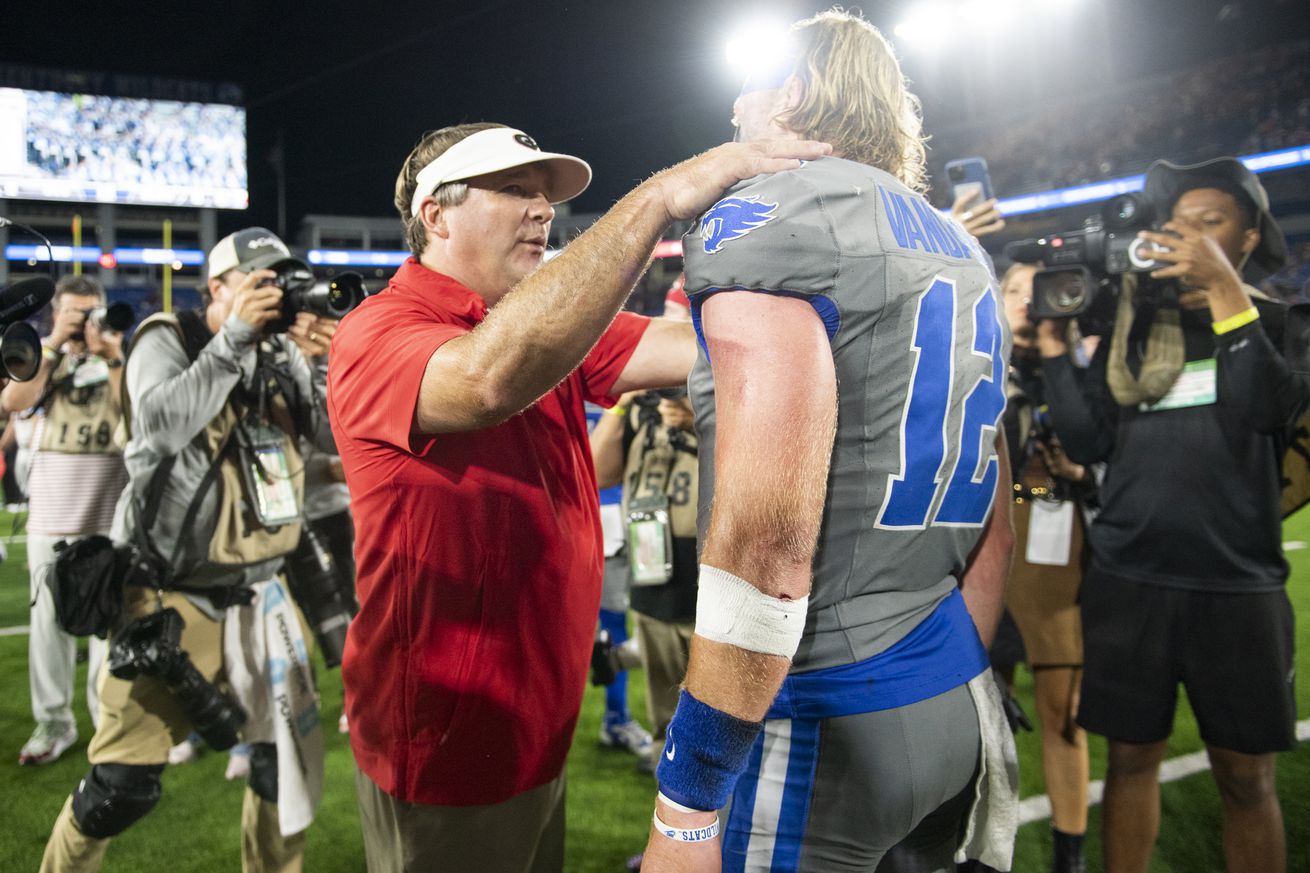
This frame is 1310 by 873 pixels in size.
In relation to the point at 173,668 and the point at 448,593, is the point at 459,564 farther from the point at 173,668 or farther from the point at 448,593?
the point at 173,668

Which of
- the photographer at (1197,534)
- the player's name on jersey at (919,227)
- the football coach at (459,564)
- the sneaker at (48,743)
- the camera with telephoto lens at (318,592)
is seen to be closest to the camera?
the player's name on jersey at (919,227)

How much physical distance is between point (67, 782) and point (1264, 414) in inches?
199

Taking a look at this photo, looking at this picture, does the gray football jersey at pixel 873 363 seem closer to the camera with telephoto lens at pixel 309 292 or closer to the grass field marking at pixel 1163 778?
the camera with telephoto lens at pixel 309 292

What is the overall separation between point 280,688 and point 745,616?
7.32 ft

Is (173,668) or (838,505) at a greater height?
(838,505)

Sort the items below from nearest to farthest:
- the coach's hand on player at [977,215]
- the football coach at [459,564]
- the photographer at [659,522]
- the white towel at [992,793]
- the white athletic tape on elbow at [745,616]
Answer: the white athletic tape on elbow at [745,616], the white towel at [992,793], the football coach at [459,564], the coach's hand on player at [977,215], the photographer at [659,522]

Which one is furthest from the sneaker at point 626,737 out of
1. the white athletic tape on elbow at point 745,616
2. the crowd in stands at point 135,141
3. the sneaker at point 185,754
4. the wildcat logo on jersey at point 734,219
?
the crowd in stands at point 135,141

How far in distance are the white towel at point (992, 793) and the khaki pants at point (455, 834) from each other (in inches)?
34.6

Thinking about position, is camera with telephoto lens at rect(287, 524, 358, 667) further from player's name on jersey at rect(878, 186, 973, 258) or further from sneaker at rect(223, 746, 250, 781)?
player's name on jersey at rect(878, 186, 973, 258)

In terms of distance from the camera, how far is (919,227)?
49.1 inches

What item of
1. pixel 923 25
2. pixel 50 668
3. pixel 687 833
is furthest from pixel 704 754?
pixel 923 25

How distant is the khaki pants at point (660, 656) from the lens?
3590 millimetres

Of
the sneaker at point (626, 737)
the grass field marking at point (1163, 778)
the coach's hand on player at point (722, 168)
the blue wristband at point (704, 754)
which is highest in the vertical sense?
the coach's hand on player at point (722, 168)

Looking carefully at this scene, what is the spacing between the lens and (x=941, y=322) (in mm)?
1234
